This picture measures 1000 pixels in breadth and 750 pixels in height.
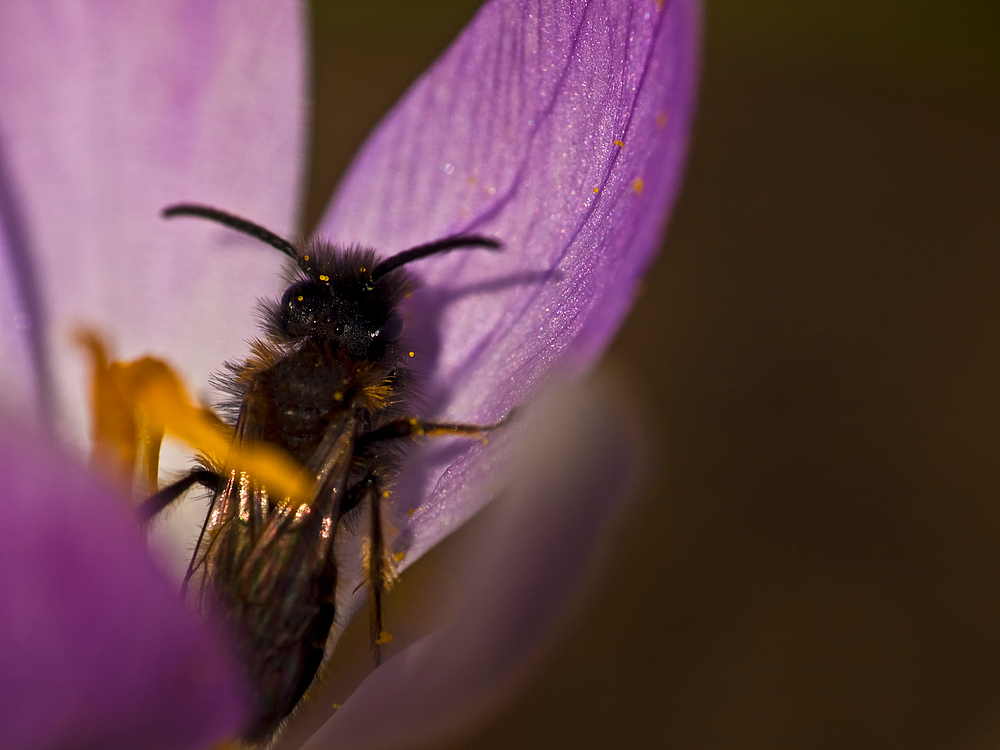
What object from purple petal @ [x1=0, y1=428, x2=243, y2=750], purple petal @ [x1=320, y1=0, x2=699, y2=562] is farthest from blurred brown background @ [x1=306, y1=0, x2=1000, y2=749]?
purple petal @ [x1=0, y1=428, x2=243, y2=750]

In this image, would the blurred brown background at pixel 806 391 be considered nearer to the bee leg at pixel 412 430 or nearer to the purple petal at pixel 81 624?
the bee leg at pixel 412 430

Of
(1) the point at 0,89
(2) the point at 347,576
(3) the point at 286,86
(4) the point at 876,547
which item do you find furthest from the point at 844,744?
(1) the point at 0,89

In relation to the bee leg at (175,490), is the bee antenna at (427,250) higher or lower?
higher

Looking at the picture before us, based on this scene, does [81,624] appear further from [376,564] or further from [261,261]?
[261,261]

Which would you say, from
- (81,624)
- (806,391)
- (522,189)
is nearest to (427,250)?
(522,189)

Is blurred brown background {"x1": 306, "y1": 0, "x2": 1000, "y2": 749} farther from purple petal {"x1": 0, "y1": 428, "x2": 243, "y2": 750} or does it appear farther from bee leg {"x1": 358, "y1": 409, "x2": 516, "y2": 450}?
purple petal {"x1": 0, "y1": 428, "x2": 243, "y2": 750}

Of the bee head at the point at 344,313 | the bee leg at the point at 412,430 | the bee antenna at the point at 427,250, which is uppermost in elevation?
the bee antenna at the point at 427,250

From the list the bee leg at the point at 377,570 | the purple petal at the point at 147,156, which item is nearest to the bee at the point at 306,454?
the bee leg at the point at 377,570
